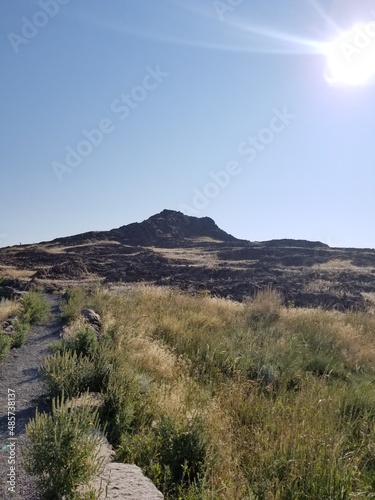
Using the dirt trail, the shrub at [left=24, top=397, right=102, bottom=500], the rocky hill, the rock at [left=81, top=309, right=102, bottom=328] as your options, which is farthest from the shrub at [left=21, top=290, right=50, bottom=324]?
the rocky hill

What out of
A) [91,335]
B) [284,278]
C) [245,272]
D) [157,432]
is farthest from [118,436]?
[245,272]

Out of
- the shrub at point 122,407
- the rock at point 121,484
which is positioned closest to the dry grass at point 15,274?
the shrub at point 122,407

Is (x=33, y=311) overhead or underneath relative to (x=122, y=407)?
overhead

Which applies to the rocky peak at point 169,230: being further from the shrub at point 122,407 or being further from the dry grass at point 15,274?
the shrub at point 122,407

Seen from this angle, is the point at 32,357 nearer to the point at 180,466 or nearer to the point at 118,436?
the point at 118,436

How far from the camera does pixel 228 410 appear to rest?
A: 4938 mm

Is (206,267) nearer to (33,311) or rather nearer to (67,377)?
(33,311)

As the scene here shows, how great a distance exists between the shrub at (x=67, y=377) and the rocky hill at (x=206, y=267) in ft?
50.1

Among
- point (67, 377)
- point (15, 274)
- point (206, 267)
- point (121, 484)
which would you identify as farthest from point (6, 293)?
point (206, 267)

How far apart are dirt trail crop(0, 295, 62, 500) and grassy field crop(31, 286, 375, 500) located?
0.29 meters

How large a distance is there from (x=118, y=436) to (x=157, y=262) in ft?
118

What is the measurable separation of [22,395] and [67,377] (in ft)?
1.94

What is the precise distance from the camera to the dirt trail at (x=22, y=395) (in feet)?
9.89

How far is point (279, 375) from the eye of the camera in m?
6.86
